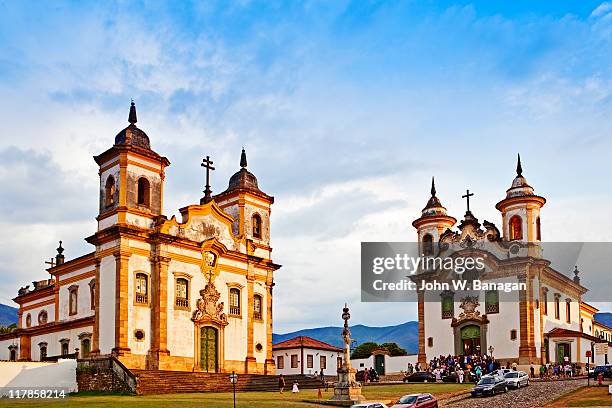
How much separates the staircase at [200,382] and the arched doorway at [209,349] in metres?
1.88

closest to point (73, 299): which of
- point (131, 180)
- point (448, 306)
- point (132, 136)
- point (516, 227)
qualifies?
point (131, 180)

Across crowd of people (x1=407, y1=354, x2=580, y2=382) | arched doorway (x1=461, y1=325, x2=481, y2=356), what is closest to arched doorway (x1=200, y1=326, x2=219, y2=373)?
crowd of people (x1=407, y1=354, x2=580, y2=382)

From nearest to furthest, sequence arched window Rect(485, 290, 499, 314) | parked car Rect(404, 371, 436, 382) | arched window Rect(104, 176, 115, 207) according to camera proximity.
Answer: arched window Rect(104, 176, 115, 207) → parked car Rect(404, 371, 436, 382) → arched window Rect(485, 290, 499, 314)

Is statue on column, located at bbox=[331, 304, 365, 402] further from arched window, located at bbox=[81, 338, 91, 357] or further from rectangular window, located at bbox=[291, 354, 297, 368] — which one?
rectangular window, located at bbox=[291, 354, 297, 368]

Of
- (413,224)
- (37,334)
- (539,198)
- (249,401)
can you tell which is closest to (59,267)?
(37,334)

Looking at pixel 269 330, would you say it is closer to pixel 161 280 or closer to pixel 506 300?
pixel 161 280

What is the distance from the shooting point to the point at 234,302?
4950 cm

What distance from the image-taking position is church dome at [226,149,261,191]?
2076 inches

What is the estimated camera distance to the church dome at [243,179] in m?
52.7

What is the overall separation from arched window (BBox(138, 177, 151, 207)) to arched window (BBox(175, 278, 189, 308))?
4765mm

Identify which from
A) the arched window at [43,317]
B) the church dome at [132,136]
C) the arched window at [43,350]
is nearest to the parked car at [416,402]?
the church dome at [132,136]

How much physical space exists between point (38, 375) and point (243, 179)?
61.9 feet

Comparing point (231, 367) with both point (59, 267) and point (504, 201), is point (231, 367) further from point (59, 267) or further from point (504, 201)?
point (504, 201)

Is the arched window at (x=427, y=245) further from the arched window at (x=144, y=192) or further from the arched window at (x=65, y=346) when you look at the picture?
the arched window at (x=65, y=346)
